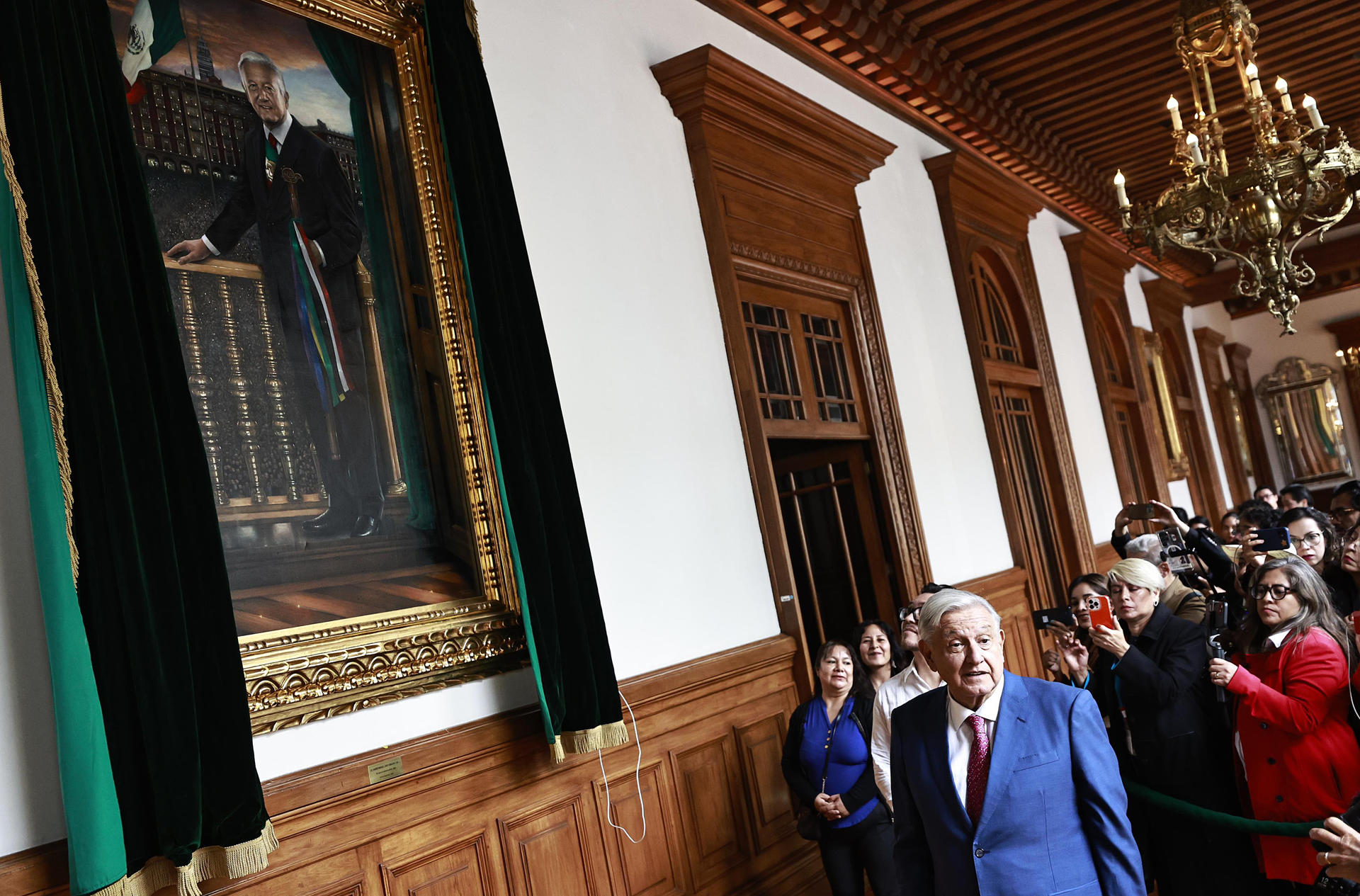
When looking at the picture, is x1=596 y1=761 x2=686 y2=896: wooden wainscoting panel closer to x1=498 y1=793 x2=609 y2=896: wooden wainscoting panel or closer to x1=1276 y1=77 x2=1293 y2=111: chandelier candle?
x1=498 y1=793 x2=609 y2=896: wooden wainscoting panel

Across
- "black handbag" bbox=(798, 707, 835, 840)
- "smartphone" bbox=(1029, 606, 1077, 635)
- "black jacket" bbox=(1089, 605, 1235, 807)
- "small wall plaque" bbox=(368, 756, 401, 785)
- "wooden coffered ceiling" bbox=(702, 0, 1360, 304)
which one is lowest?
"black handbag" bbox=(798, 707, 835, 840)

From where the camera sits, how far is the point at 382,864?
153 inches

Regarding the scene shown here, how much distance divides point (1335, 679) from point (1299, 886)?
Result: 86cm

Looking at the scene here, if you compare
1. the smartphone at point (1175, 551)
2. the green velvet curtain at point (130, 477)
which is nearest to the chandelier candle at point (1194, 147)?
the smartphone at point (1175, 551)

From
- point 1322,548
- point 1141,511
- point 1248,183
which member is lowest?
point 1322,548

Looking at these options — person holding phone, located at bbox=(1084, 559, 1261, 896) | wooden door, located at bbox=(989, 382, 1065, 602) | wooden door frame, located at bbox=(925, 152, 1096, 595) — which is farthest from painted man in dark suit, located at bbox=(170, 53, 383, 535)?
wooden door, located at bbox=(989, 382, 1065, 602)

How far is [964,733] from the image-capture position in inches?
118

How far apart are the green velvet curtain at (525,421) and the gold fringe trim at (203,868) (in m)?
1.26

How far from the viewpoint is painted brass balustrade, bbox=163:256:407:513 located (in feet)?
12.2

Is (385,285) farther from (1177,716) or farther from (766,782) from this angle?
(1177,716)

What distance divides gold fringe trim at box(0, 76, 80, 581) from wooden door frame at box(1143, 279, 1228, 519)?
16.4 meters

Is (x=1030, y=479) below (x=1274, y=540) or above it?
above

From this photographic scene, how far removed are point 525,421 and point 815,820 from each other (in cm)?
232

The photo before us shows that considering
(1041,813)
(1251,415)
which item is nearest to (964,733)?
(1041,813)
